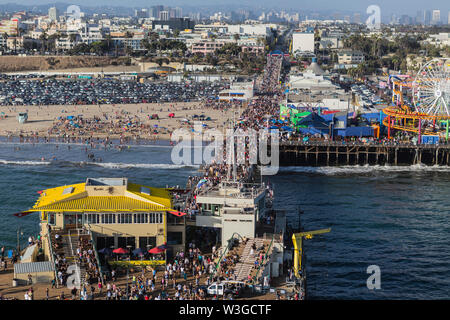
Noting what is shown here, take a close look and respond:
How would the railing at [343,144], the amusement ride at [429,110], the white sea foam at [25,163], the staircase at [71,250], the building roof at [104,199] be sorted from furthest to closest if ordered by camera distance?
1. the amusement ride at [429,110]
2. the railing at [343,144]
3. the white sea foam at [25,163]
4. the building roof at [104,199]
5. the staircase at [71,250]

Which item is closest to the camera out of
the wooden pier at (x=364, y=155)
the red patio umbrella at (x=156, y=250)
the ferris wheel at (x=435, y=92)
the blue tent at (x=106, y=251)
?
the red patio umbrella at (x=156, y=250)

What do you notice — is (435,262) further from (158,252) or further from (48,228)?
(48,228)

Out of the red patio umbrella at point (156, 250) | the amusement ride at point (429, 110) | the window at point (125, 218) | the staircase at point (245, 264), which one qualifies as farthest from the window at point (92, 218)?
the amusement ride at point (429, 110)

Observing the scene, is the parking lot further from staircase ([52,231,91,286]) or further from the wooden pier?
staircase ([52,231,91,286])

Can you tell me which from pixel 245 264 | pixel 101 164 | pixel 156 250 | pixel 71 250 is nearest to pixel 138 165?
pixel 101 164

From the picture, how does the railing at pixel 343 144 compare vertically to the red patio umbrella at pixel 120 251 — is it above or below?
below

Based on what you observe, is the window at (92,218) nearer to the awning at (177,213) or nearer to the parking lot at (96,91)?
the awning at (177,213)
